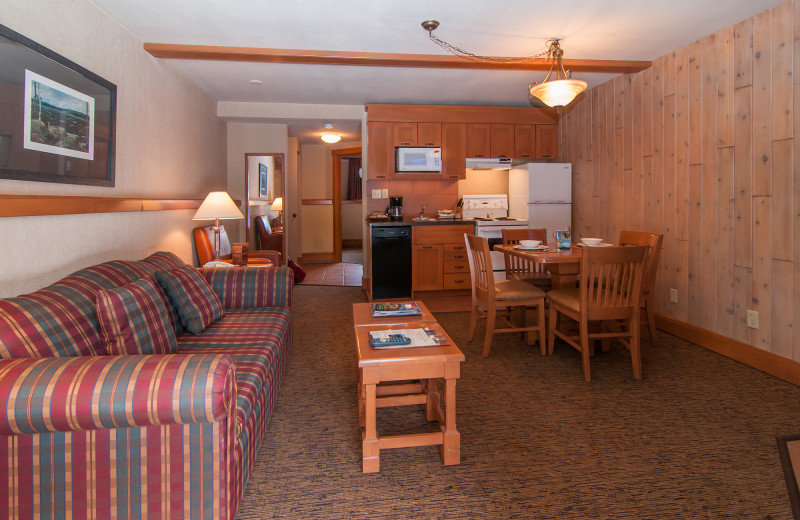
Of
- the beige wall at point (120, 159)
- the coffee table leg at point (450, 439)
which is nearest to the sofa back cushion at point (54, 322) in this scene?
the beige wall at point (120, 159)

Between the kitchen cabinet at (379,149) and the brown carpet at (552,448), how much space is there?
10.3 ft

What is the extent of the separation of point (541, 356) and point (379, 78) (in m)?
3.12

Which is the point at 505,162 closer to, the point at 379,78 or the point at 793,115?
the point at 379,78

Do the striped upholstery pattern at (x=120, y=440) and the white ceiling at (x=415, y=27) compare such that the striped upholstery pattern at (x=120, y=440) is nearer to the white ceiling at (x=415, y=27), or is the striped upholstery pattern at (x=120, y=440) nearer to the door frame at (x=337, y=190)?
the white ceiling at (x=415, y=27)

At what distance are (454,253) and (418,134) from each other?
1.55 metres

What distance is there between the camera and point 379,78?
477 centimetres

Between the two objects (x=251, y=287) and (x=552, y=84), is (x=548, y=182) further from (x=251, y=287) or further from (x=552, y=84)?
(x=251, y=287)

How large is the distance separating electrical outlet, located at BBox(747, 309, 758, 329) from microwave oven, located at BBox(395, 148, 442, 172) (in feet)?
11.9

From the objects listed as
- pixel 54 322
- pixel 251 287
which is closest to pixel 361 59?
pixel 251 287

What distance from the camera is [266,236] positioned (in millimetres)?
6941

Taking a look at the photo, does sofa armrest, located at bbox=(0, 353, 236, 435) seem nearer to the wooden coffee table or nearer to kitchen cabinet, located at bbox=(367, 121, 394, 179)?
the wooden coffee table

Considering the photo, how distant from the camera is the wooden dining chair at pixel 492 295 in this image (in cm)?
347

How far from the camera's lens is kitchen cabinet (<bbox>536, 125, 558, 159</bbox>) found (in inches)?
238

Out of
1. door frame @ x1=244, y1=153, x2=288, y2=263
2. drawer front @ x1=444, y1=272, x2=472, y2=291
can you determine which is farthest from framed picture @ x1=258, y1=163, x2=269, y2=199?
drawer front @ x1=444, y1=272, x2=472, y2=291
